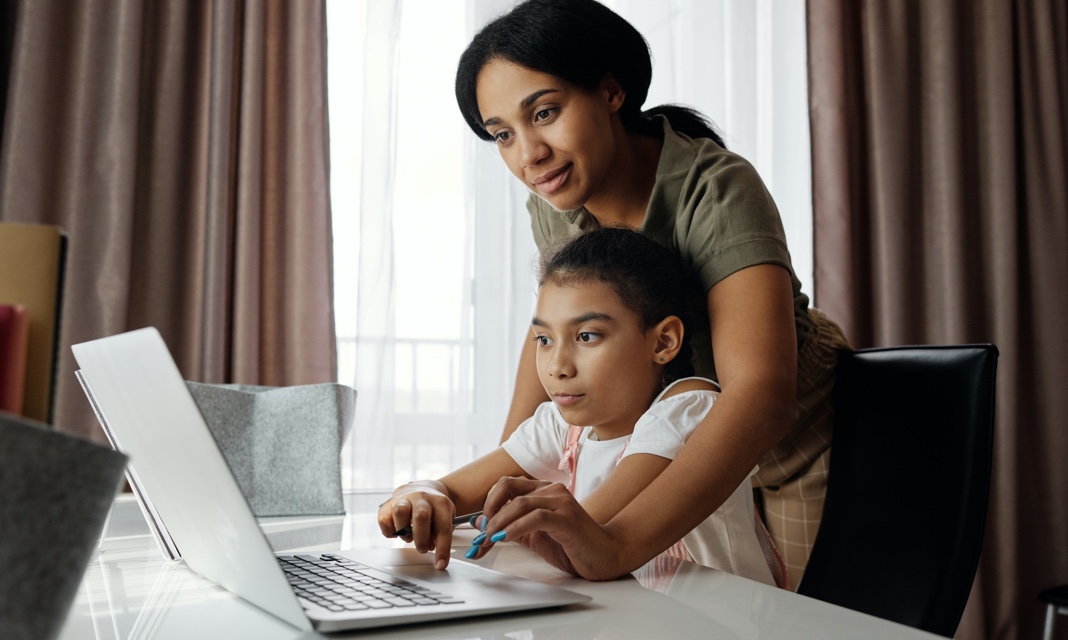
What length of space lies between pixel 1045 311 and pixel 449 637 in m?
2.77

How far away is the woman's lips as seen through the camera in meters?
1.16

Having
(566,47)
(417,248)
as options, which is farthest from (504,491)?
(417,248)

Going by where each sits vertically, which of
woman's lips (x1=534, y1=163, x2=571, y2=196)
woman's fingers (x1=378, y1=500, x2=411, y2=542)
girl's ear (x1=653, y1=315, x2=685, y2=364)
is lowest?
woman's fingers (x1=378, y1=500, x2=411, y2=542)

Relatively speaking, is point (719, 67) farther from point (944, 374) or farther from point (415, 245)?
point (944, 374)

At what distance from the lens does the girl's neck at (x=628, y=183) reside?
1.23 m

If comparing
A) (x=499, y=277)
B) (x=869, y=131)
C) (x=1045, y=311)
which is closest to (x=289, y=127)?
(x=499, y=277)

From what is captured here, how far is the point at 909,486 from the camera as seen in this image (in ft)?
3.22

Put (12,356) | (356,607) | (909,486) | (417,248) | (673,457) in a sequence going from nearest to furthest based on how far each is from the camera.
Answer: (12,356) < (356,607) < (673,457) < (909,486) < (417,248)

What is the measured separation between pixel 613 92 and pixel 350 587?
2.75 ft

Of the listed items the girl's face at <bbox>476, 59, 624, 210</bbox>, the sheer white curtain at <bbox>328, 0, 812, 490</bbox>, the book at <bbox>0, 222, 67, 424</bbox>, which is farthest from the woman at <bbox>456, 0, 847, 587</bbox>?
the sheer white curtain at <bbox>328, 0, 812, 490</bbox>

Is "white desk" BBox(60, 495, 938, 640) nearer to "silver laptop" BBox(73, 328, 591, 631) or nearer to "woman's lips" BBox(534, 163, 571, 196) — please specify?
"silver laptop" BBox(73, 328, 591, 631)

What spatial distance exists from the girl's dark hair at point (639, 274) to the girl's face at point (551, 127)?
96 millimetres

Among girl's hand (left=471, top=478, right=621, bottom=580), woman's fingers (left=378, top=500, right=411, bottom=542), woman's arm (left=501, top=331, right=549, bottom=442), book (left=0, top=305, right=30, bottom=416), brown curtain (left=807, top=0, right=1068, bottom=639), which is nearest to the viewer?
book (left=0, top=305, right=30, bottom=416)

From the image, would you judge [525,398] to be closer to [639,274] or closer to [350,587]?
[639,274]
